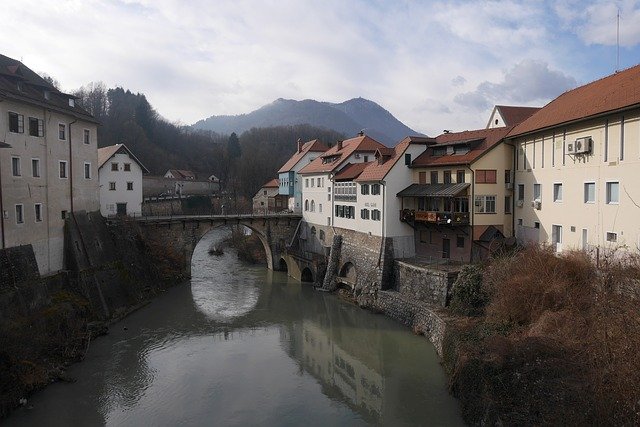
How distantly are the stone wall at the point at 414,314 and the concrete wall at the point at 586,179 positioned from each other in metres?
6.95

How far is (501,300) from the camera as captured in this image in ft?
Result: 61.2

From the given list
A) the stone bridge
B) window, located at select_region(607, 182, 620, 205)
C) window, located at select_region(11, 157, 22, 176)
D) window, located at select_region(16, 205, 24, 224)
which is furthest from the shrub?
window, located at select_region(11, 157, 22, 176)

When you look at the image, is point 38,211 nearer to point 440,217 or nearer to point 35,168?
point 35,168

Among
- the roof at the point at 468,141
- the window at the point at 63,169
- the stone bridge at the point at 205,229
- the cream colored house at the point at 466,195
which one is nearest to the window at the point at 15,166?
the window at the point at 63,169

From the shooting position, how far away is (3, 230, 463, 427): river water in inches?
644

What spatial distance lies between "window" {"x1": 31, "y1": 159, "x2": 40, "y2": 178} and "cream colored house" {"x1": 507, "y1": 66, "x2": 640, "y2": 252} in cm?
2557

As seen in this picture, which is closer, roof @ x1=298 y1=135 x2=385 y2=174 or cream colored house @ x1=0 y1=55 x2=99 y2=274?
cream colored house @ x1=0 y1=55 x2=99 y2=274

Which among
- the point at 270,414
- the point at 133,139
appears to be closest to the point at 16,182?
the point at 270,414

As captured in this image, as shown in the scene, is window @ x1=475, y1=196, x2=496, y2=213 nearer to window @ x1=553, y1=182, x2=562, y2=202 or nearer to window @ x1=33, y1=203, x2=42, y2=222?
window @ x1=553, y1=182, x2=562, y2=202

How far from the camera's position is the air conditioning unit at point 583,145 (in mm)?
20188

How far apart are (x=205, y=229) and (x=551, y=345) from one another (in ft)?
99.5

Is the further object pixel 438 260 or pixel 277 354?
pixel 438 260

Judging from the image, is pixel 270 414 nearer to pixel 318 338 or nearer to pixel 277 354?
pixel 277 354

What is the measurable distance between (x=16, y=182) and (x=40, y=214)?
2461mm
